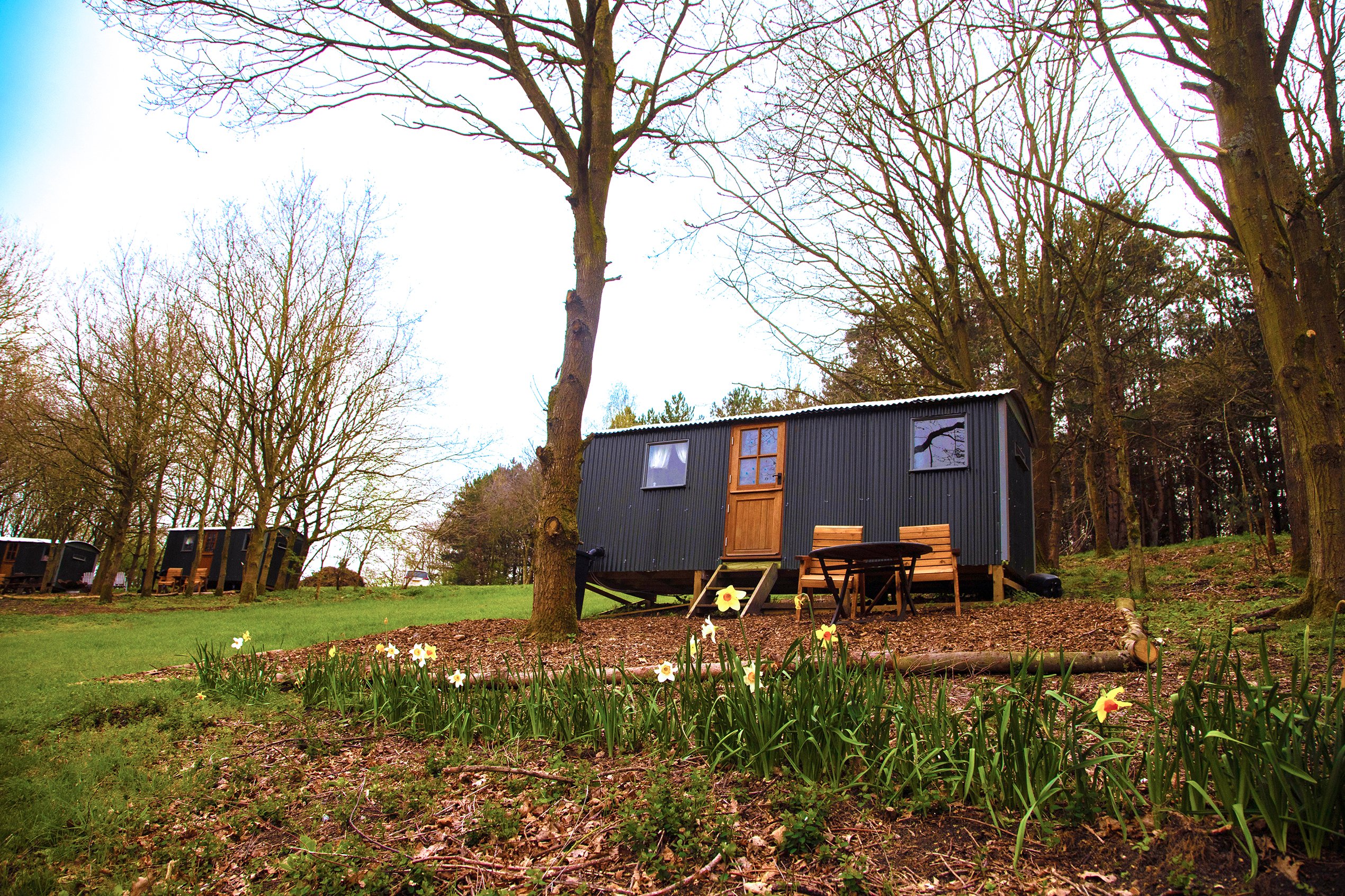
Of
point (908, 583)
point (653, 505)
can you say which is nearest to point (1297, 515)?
point (908, 583)

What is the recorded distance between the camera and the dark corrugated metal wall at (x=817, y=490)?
31.7 ft

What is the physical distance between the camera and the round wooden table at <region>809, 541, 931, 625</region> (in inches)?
270

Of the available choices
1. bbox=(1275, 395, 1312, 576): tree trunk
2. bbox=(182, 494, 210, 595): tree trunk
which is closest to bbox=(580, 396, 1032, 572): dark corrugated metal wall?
bbox=(1275, 395, 1312, 576): tree trunk

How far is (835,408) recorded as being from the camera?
10828 mm

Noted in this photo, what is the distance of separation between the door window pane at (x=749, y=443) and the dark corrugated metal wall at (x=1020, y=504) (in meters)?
3.49

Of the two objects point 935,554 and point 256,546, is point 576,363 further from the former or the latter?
point 256,546

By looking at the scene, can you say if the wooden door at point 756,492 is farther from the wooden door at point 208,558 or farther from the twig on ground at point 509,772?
the wooden door at point 208,558

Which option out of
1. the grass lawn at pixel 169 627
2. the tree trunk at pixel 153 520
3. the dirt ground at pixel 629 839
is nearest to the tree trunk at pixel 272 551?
the grass lawn at pixel 169 627

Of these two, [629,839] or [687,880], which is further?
[629,839]

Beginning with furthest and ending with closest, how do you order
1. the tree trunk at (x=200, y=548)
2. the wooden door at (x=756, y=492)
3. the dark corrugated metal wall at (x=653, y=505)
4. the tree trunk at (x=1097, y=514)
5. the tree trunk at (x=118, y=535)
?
the tree trunk at (x=200, y=548) → the tree trunk at (x=118, y=535) → the tree trunk at (x=1097, y=514) → the dark corrugated metal wall at (x=653, y=505) → the wooden door at (x=756, y=492)

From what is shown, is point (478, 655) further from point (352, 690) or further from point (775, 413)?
point (775, 413)

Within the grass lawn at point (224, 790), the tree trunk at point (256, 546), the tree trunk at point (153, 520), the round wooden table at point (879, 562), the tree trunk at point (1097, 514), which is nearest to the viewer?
the grass lawn at point (224, 790)

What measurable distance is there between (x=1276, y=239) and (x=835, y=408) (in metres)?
5.66

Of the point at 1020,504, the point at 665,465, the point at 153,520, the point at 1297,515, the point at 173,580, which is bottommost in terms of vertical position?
the point at 173,580
